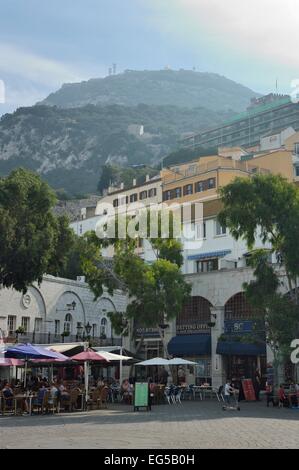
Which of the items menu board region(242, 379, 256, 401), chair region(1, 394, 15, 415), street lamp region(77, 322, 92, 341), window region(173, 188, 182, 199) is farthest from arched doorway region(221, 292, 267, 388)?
window region(173, 188, 182, 199)

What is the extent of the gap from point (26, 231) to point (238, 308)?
14377 millimetres

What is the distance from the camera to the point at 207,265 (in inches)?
1865

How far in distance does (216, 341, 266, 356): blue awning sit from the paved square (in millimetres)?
10601

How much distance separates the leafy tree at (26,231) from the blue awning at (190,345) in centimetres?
972

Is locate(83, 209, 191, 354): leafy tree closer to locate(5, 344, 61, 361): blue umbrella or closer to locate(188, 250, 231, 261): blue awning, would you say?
locate(188, 250, 231, 261): blue awning

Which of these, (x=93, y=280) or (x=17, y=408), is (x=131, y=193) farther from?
(x=17, y=408)

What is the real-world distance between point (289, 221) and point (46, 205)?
19.4 meters

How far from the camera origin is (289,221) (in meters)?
29.5

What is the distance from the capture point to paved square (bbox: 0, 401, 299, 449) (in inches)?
565

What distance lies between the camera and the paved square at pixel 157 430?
565 inches

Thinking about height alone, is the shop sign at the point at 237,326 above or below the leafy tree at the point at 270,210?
below

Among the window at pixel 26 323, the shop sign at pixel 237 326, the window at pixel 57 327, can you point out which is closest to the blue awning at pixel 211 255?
the shop sign at pixel 237 326

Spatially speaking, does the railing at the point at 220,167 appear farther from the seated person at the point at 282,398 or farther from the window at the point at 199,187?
the seated person at the point at 282,398
